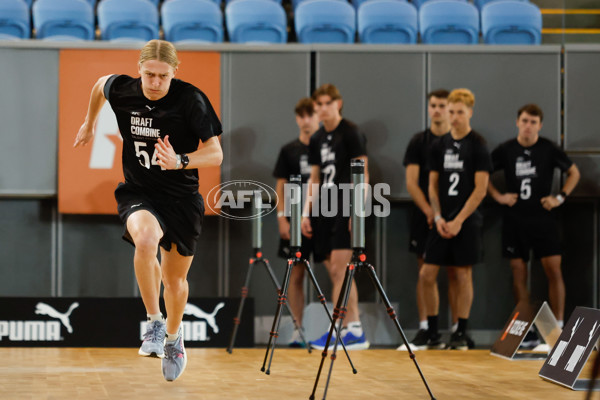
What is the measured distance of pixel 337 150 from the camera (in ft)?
25.0

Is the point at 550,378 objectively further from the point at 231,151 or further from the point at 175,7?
the point at 175,7

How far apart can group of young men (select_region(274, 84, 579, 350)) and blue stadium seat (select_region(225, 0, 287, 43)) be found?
4.60 feet

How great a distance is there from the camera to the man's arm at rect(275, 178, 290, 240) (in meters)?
8.12

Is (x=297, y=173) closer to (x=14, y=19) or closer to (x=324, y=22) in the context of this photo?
(x=324, y=22)

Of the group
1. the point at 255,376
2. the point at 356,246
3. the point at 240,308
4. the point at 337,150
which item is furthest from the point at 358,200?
the point at 337,150

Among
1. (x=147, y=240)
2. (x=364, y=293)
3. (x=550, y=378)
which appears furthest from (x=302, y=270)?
(x=147, y=240)

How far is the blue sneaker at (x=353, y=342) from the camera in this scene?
7.64 metres

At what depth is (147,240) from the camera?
14.9 feet

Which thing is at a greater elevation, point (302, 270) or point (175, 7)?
point (175, 7)


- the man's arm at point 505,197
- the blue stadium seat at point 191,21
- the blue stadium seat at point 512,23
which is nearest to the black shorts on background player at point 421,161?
the man's arm at point 505,197

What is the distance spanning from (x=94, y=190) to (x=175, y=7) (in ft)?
7.56

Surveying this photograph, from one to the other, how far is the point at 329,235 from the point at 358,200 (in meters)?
3.05

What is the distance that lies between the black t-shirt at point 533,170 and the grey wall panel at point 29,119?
475 cm

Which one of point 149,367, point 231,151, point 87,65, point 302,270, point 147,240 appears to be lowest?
point 149,367
